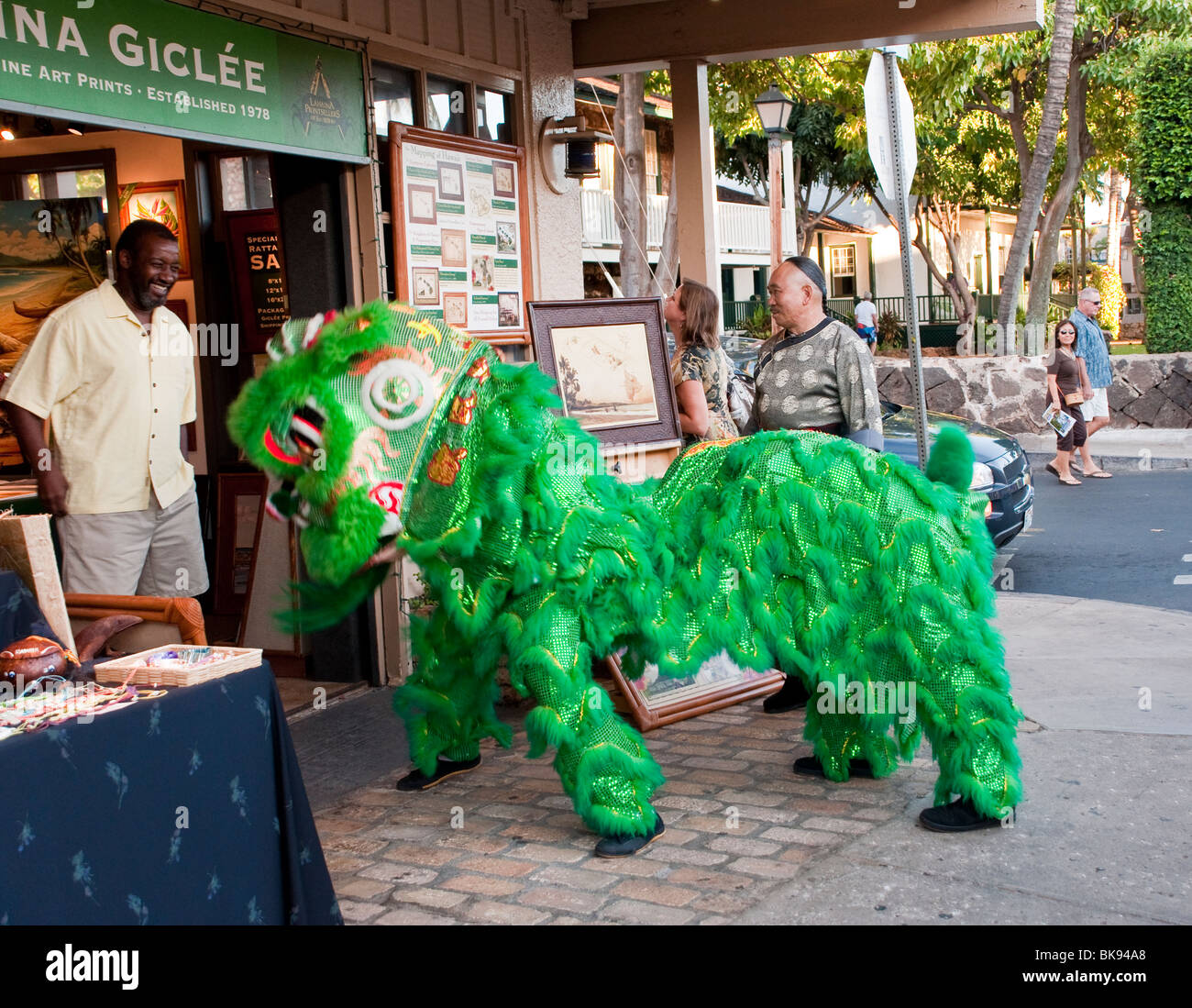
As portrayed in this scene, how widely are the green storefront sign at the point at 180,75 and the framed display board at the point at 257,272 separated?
3.85 ft

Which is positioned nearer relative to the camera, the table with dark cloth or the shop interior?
the table with dark cloth

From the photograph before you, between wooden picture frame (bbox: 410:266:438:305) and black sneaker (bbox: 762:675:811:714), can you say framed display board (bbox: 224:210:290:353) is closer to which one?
wooden picture frame (bbox: 410:266:438:305)

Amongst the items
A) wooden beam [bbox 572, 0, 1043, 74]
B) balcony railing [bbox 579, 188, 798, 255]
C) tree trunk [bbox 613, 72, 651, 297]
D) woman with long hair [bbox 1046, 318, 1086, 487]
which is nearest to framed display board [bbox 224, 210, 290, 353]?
wooden beam [bbox 572, 0, 1043, 74]

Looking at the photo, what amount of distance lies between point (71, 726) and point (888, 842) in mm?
2654

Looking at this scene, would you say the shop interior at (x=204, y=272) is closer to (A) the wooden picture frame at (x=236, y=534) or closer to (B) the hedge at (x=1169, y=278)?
(A) the wooden picture frame at (x=236, y=534)

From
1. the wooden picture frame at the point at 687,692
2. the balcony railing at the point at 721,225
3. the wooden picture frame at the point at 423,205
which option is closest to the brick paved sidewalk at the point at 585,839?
the wooden picture frame at the point at 687,692

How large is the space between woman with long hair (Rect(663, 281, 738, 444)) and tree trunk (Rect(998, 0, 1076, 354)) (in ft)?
37.0

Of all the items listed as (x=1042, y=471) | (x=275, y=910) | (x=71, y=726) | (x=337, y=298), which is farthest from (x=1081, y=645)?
(x=1042, y=471)

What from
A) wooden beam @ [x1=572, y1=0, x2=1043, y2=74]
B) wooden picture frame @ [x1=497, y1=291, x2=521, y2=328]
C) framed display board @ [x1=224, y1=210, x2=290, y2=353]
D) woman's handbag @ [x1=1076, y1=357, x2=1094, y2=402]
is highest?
wooden beam @ [x1=572, y1=0, x2=1043, y2=74]

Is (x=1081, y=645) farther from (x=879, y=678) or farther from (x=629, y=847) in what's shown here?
(x=629, y=847)

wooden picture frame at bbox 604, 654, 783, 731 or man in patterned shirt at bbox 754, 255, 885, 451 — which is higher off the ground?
man in patterned shirt at bbox 754, 255, 885, 451

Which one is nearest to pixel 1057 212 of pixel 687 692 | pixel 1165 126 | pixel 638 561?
pixel 1165 126

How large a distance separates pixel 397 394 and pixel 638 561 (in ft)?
3.16

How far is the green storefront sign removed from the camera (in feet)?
13.6
